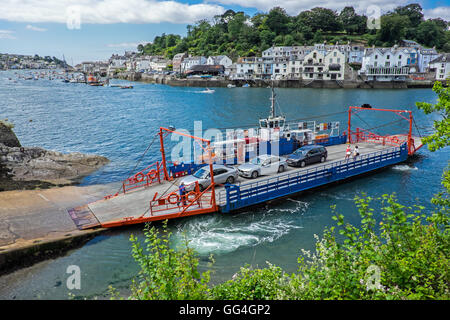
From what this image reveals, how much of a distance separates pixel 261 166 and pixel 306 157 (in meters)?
4.89

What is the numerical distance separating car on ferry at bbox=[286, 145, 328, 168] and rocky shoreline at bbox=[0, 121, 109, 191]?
760 inches

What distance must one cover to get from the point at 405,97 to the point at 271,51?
66685 mm

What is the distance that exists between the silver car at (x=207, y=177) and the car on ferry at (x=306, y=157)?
6028 millimetres

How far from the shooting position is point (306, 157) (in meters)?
27.4

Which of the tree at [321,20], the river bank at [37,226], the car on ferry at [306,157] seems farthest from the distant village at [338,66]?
the river bank at [37,226]

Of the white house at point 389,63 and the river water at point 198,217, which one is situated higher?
the white house at point 389,63

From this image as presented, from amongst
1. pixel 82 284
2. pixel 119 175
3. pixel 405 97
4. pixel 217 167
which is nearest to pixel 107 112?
pixel 119 175

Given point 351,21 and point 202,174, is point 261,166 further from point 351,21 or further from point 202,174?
point 351,21

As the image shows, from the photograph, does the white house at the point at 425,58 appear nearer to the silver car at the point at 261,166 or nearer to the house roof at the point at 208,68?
the house roof at the point at 208,68

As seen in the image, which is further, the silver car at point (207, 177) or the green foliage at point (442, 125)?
the silver car at point (207, 177)

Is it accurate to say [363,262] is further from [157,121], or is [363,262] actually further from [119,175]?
[157,121]

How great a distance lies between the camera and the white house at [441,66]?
114975 mm

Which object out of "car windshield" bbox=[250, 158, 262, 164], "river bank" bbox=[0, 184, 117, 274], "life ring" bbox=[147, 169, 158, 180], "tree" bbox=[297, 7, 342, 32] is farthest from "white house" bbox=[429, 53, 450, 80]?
"river bank" bbox=[0, 184, 117, 274]

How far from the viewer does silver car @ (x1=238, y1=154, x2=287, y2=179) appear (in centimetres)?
2445
